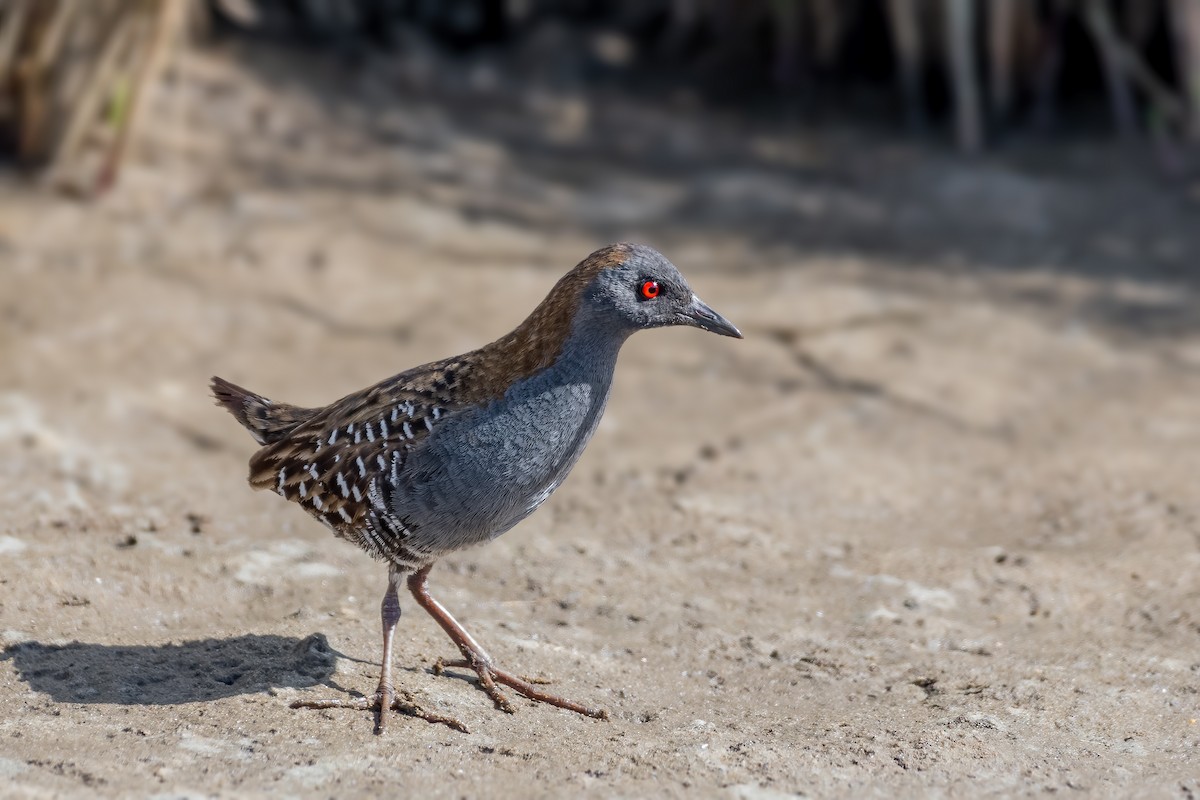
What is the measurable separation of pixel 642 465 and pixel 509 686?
179cm

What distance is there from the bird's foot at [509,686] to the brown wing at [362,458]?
1.40 ft

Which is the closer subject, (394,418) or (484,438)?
(484,438)

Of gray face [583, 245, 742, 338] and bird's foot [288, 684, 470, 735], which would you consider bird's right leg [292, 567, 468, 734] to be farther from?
gray face [583, 245, 742, 338]

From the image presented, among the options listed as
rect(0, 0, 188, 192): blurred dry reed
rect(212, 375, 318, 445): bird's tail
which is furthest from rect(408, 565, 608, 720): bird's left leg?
rect(0, 0, 188, 192): blurred dry reed

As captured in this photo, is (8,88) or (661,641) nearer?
(661,641)

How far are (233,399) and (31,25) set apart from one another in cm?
392

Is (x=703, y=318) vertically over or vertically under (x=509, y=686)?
over

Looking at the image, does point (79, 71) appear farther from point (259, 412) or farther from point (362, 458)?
point (362, 458)

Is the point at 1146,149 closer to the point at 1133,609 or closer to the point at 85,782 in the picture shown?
the point at 1133,609

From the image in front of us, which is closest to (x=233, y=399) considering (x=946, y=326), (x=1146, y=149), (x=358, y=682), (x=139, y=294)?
(x=358, y=682)

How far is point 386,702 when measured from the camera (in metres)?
3.68

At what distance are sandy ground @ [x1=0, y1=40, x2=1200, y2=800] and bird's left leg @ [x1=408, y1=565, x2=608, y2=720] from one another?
0.05m

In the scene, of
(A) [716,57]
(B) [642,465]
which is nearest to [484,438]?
(B) [642,465]

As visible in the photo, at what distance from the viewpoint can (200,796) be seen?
312 cm
